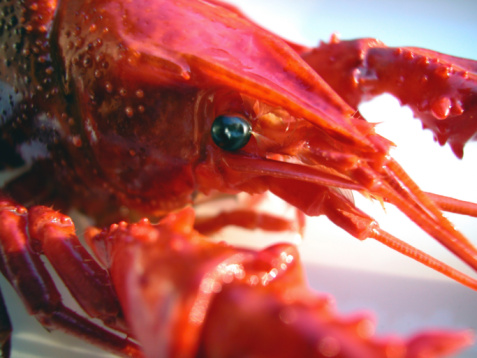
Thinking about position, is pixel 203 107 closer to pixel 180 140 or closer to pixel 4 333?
pixel 180 140

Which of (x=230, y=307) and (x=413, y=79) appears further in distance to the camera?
(x=413, y=79)

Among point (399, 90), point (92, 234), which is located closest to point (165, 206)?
point (92, 234)

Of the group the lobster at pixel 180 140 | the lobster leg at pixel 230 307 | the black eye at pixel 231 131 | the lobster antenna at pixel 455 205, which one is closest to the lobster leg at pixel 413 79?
the lobster at pixel 180 140

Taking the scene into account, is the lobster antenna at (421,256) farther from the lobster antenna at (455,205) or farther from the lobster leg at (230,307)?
the lobster leg at (230,307)

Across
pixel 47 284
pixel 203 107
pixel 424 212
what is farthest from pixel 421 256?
pixel 47 284

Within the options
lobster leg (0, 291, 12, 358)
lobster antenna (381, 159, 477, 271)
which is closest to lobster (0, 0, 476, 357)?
lobster antenna (381, 159, 477, 271)

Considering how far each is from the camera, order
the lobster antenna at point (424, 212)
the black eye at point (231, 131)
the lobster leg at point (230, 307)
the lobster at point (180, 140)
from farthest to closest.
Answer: the black eye at point (231, 131) → the lobster antenna at point (424, 212) → the lobster at point (180, 140) → the lobster leg at point (230, 307)

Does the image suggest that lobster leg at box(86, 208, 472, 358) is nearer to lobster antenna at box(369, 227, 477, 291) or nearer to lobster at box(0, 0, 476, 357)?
lobster at box(0, 0, 476, 357)
